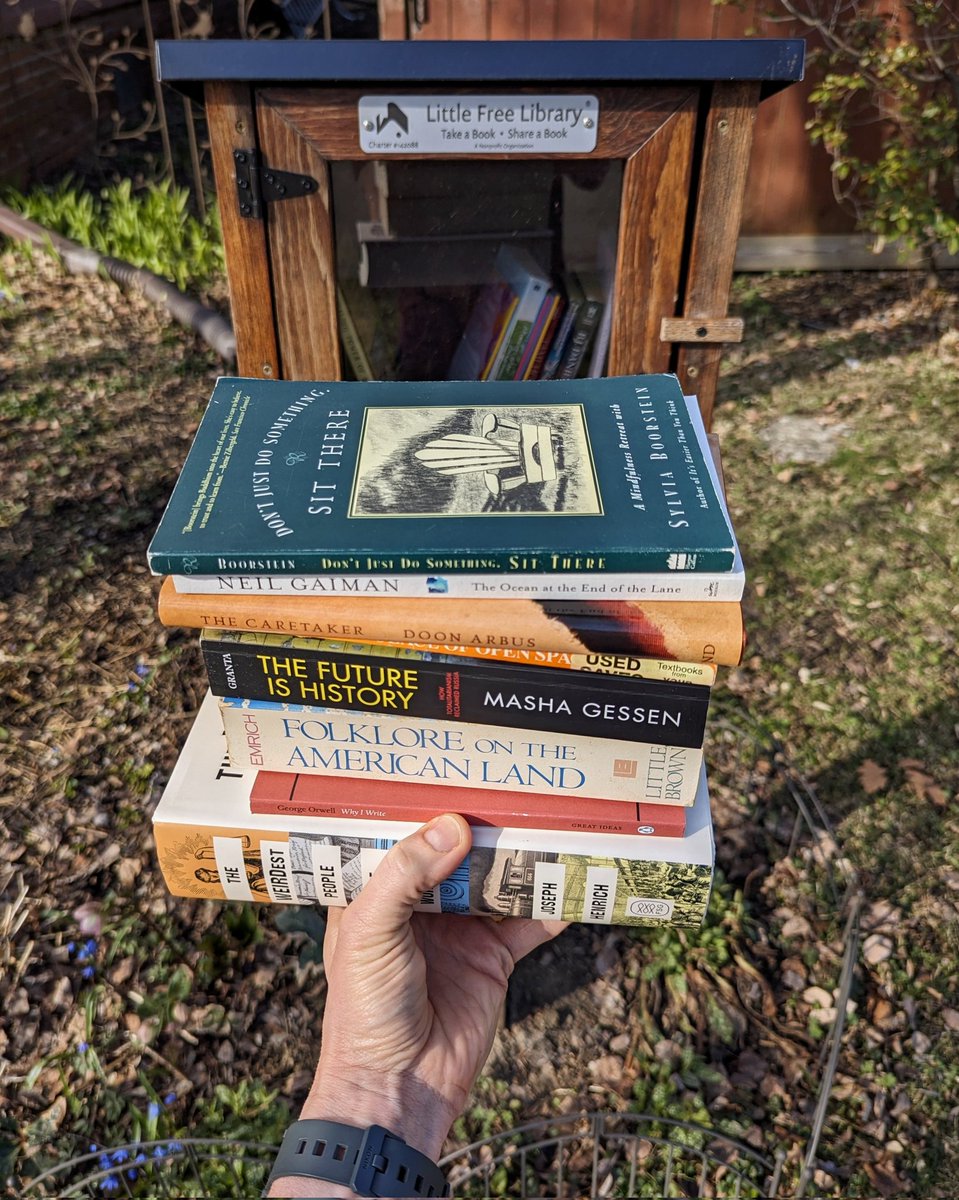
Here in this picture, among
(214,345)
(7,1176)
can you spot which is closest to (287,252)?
(7,1176)

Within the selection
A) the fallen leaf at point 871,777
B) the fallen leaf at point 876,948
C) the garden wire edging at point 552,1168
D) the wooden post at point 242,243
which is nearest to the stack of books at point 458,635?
the wooden post at point 242,243

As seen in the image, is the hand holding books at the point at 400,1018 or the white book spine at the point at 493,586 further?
the hand holding books at the point at 400,1018

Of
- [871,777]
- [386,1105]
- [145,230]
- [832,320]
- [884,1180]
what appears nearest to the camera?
[386,1105]

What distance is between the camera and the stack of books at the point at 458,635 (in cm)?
128

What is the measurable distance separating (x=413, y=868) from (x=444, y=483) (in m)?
0.61

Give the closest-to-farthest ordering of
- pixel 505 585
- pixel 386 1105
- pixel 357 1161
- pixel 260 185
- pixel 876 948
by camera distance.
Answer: pixel 505 585, pixel 357 1161, pixel 386 1105, pixel 260 185, pixel 876 948

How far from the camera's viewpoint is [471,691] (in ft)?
4.62

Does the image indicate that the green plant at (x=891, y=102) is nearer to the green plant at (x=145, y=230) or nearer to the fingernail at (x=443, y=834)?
the green plant at (x=145, y=230)

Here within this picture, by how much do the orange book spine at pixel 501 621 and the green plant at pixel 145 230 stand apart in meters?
4.72

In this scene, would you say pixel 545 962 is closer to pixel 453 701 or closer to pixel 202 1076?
pixel 202 1076

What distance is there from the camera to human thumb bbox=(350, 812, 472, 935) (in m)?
1.50

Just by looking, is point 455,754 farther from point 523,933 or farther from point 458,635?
point 523,933

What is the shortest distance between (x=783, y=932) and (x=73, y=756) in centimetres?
226

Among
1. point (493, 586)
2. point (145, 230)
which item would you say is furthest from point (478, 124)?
point (145, 230)
